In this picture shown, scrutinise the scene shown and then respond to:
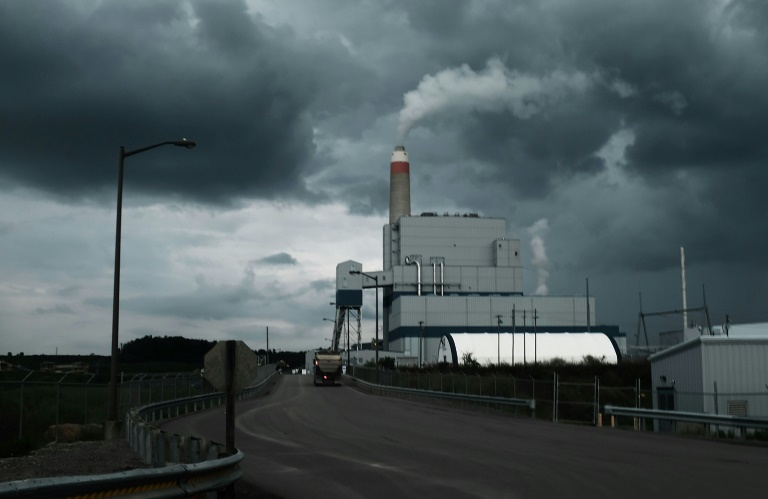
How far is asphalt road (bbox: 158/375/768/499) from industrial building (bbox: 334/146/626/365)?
88581 mm

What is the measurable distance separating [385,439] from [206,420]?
1413 centimetres

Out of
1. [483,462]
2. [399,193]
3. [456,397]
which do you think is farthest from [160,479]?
[399,193]

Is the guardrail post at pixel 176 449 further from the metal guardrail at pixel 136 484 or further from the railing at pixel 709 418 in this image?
the railing at pixel 709 418

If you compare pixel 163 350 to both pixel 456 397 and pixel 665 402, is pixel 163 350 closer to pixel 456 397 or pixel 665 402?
pixel 456 397

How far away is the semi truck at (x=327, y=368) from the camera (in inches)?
3246

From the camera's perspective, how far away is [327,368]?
8256 centimetres

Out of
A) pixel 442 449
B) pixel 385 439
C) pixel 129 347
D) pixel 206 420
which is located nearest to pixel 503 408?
pixel 206 420

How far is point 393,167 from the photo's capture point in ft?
401

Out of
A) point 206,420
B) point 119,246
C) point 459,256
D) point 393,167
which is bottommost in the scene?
point 206,420

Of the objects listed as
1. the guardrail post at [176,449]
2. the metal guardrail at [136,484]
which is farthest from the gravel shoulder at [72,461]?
the metal guardrail at [136,484]

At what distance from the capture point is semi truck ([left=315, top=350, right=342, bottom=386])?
82.4m

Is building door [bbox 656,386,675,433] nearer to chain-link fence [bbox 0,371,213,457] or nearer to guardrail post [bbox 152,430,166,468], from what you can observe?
chain-link fence [bbox 0,371,213,457]

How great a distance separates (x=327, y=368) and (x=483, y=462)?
65260 mm

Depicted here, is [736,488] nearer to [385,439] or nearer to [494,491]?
[494,491]
